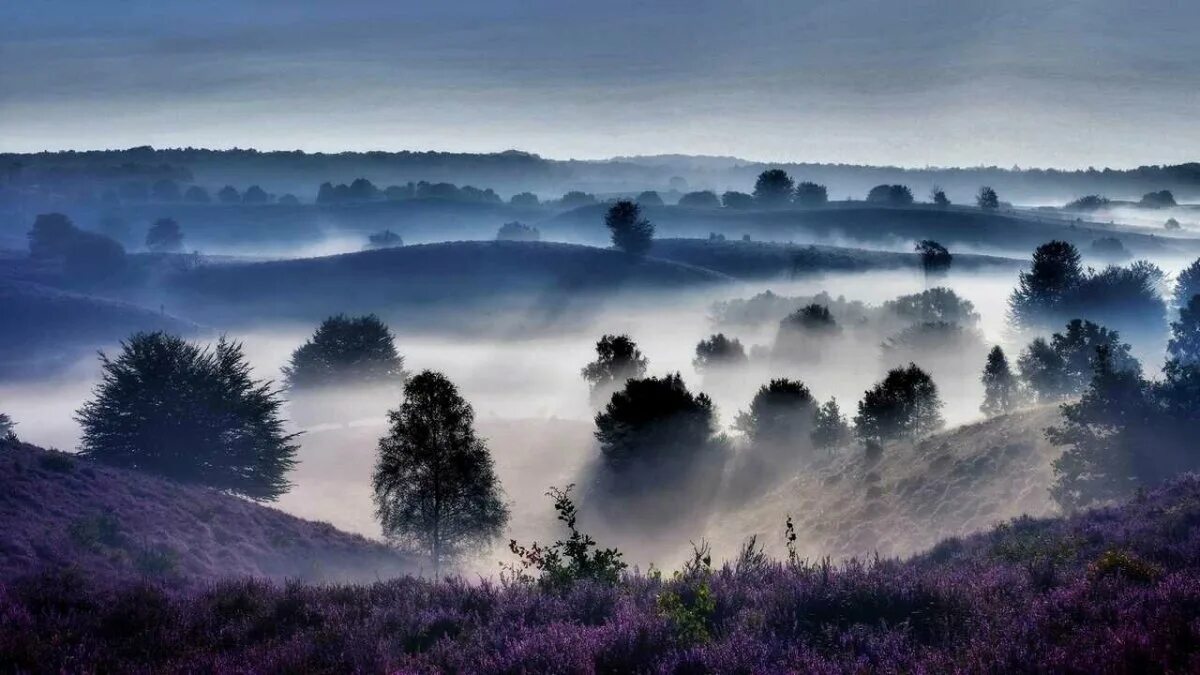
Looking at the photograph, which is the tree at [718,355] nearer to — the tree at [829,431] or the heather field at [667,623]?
the tree at [829,431]

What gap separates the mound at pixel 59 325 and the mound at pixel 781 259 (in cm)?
9034

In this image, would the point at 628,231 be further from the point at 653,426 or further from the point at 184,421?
the point at 184,421

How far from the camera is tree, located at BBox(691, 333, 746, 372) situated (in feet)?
397

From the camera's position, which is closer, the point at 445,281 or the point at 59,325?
the point at 59,325

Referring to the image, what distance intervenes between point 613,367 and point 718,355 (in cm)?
2311

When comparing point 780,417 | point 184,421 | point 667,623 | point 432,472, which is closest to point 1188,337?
point 780,417

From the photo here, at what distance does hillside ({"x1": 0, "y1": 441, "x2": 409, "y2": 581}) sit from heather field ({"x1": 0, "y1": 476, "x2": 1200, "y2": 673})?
13982 mm

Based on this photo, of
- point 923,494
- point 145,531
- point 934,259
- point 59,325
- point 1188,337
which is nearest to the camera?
point 145,531

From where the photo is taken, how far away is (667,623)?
8.18m

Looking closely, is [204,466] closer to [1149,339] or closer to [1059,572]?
[1059,572]

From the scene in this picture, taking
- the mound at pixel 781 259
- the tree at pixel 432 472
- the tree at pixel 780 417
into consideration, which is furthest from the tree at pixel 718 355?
the tree at pixel 432 472

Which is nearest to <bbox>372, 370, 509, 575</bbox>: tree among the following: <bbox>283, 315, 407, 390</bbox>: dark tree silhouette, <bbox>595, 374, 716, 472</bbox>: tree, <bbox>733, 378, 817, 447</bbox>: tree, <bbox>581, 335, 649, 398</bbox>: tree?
<bbox>595, 374, 716, 472</bbox>: tree

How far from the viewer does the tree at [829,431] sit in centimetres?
7556

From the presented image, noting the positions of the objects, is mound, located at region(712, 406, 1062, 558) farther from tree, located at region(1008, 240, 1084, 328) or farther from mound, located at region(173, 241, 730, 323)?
mound, located at region(173, 241, 730, 323)
